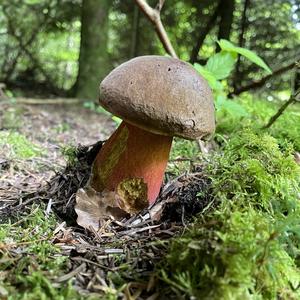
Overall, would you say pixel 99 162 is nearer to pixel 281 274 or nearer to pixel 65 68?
pixel 281 274

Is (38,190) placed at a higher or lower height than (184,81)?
lower

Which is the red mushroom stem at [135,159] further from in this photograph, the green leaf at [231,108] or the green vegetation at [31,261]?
the green leaf at [231,108]

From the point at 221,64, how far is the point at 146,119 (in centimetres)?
129

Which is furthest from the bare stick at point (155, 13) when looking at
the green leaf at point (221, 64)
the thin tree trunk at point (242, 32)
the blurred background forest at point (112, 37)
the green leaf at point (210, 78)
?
the thin tree trunk at point (242, 32)

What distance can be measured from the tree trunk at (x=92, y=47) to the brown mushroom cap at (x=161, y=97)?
4219 millimetres

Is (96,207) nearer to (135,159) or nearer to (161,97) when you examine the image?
(135,159)

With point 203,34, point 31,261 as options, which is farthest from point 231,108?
point 203,34

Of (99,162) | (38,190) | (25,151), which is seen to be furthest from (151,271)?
(25,151)

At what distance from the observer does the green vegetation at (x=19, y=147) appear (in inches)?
114

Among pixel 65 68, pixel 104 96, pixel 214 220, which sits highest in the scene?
pixel 104 96

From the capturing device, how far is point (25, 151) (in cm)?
295

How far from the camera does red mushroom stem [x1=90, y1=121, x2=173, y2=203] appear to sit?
1.84 m

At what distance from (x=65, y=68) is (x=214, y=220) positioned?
6059mm

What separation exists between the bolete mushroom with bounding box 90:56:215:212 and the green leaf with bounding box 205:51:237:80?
38.1 inches
